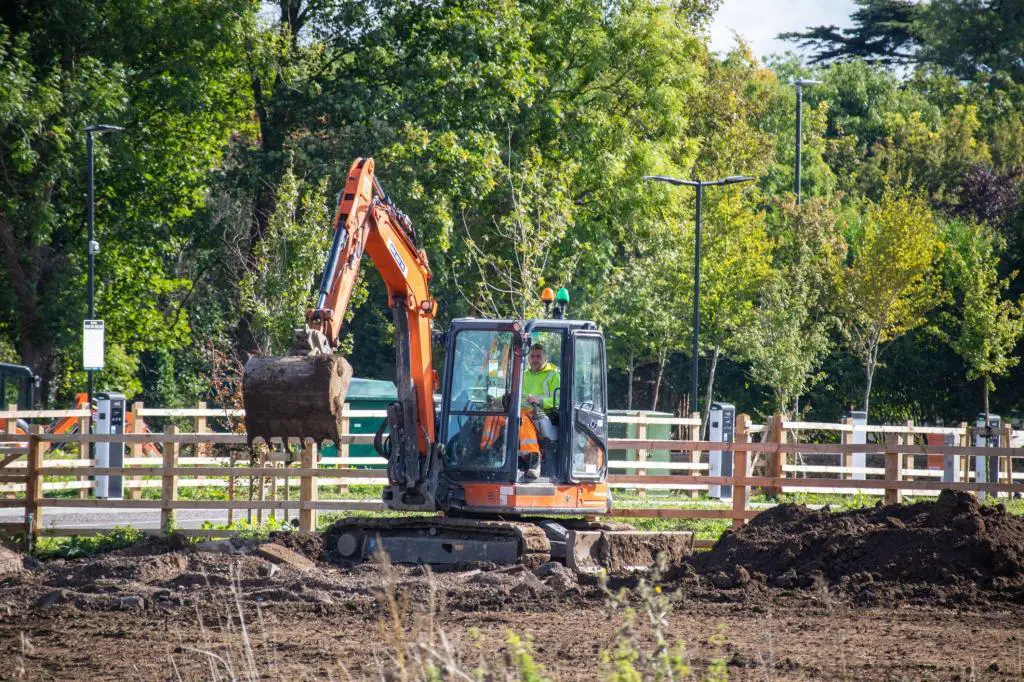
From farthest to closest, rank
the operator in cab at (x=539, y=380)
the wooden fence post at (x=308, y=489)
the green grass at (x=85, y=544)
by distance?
the wooden fence post at (x=308, y=489) < the green grass at (x=85, y=544) < the operator in cab at (x=539, y=380)

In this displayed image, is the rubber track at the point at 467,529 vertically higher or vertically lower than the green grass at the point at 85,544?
higher

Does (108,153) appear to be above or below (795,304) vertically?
above

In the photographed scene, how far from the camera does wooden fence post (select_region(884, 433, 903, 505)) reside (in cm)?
1567

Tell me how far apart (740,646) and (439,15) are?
25732mm

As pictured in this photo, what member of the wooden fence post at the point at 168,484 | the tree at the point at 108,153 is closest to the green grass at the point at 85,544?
the wooden fence post at the point at 168,484

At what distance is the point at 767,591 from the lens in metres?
11.6

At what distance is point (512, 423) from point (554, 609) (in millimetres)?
2503

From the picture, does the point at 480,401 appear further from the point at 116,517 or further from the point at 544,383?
the point at 116,517

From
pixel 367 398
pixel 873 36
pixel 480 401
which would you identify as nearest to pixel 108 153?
pixel 367 398

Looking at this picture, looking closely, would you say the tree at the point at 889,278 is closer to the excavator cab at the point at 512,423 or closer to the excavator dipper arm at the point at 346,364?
the excavator cab at the point at 512,423

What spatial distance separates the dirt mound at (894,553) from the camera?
11.6 m

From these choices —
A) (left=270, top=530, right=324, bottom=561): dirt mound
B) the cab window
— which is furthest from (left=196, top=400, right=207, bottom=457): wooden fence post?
the cab window

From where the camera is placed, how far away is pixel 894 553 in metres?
12.2

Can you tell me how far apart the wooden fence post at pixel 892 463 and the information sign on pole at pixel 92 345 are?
15.6 meters
